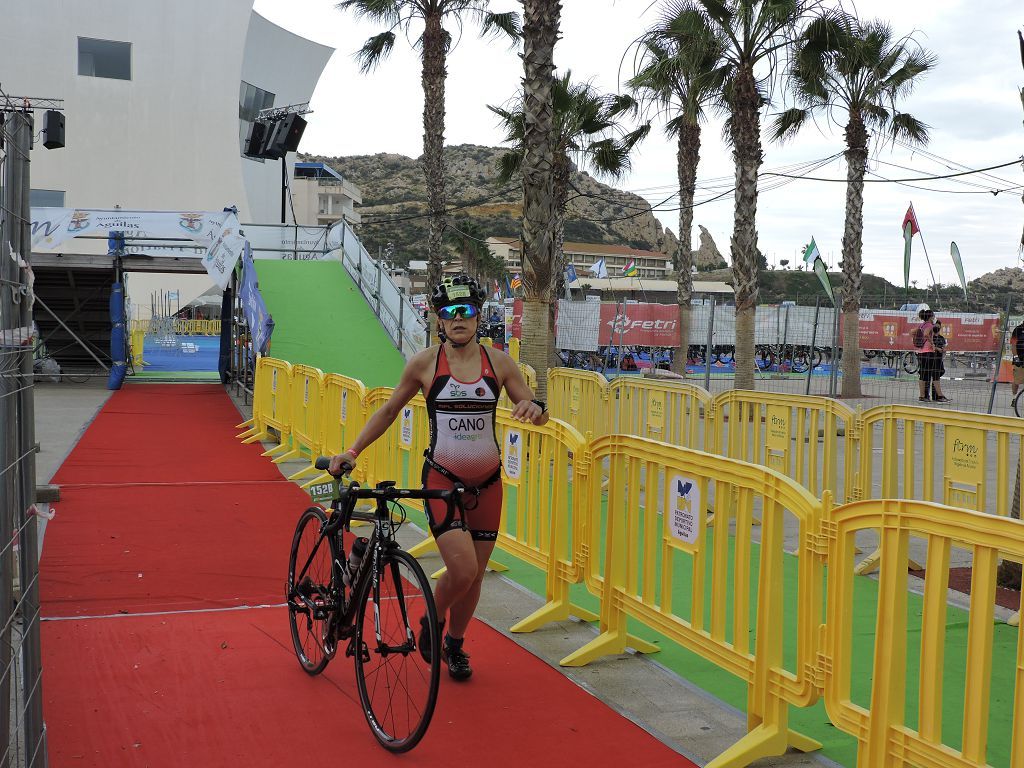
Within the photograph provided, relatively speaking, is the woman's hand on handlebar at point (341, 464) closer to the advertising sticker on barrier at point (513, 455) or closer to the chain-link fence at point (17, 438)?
the chain-link fence at point (17, 438)

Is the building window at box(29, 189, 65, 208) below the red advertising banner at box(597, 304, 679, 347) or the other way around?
the other way around

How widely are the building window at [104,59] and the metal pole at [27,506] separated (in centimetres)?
5614

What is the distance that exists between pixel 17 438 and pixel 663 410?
23.9ft

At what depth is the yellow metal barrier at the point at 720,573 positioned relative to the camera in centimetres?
405

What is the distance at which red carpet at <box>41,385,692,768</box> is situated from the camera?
4.22m

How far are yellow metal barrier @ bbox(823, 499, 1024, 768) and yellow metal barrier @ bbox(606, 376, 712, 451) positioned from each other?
5.20m

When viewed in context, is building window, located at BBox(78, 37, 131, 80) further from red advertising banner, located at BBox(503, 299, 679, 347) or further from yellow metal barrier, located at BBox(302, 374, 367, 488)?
yellow metal barrier, located at BBox(302, 374, 367, 488)

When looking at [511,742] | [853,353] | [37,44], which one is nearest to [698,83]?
[853,353]

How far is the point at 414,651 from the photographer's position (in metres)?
4.25

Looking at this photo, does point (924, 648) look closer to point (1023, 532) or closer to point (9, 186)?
point (1023, 532)

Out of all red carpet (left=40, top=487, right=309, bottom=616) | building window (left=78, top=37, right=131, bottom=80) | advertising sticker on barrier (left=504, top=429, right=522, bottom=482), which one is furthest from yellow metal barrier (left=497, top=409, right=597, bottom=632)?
building window (left=78, top=37, right=131, bottom=80)

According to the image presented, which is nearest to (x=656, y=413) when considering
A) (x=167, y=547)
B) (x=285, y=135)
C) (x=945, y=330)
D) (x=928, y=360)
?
(x=167, y=547)

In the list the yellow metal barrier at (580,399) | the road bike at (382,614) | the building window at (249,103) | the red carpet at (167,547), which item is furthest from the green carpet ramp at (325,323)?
the building window at (249,103)

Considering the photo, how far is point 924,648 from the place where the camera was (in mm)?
3461
